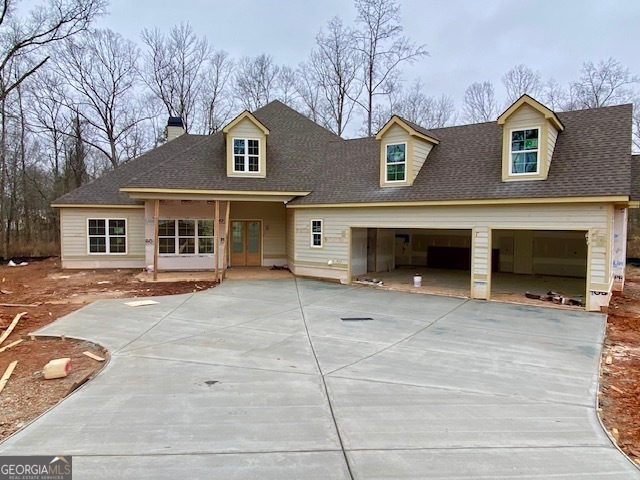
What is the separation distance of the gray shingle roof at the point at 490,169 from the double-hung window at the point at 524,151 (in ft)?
1.54

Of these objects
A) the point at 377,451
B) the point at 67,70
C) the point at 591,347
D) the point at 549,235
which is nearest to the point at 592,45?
the point at 549,235

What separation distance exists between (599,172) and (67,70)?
105ft

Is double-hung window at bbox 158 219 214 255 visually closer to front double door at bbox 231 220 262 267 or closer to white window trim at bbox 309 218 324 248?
front double door at bbox 231 220 262 267

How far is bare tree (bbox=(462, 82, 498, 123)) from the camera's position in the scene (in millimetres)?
30672

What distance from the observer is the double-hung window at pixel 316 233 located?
49.5 ft

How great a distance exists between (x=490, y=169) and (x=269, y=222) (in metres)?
9.58

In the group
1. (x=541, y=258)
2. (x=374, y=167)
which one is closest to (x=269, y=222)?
(x=374, y=167)

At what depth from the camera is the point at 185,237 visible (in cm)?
1652

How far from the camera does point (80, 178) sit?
29.6 m

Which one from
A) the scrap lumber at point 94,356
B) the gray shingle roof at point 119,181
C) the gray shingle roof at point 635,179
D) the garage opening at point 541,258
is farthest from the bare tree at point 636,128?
the scrap lumber at point 94,356

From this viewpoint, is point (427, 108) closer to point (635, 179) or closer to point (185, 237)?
point (635, 179)

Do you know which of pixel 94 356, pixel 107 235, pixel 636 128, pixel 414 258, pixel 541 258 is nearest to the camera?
pixel 94 356

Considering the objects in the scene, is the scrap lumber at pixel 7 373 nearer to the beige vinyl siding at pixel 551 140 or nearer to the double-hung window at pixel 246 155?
the double-hung window at pixel 246 155

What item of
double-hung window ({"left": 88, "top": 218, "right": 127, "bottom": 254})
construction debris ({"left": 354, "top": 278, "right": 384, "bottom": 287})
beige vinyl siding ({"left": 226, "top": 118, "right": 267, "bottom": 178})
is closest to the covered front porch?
beige vinyl siding ({"left": 226, "top": 118, "right": 267, "bottom": 178})
